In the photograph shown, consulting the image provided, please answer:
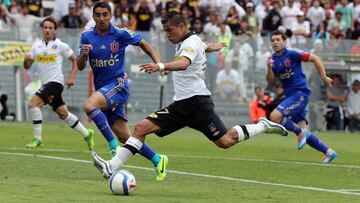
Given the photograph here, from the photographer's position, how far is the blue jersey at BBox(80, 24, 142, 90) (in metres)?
16.6

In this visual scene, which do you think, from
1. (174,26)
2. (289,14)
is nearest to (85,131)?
(174,26)

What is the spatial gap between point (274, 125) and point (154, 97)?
59.4 ft

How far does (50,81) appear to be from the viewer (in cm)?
2148

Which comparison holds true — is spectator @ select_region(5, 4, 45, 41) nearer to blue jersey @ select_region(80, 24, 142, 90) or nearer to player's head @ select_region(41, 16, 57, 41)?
player's head @ select_region(41, 16, 57, 41)

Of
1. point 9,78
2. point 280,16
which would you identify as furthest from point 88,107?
point 280,16

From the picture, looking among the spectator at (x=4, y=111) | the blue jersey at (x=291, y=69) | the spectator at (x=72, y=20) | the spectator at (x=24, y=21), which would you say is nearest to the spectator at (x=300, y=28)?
the spectator at (x=72, y=20)

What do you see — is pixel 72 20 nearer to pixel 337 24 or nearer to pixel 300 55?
pixel 337 24

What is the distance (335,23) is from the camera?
3625cm

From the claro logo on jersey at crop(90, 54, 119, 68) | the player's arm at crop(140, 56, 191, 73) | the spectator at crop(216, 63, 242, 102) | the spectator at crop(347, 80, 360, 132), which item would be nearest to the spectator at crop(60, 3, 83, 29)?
the spectator at crop(216, 63, 242, 102)

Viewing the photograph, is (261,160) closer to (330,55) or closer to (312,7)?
(330,55)

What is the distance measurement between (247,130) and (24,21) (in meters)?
19.1

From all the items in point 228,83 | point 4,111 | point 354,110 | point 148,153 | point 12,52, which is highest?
Answer: point 148,153

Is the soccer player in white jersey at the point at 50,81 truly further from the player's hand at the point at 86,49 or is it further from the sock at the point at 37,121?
the player's hand at the point at 86,49

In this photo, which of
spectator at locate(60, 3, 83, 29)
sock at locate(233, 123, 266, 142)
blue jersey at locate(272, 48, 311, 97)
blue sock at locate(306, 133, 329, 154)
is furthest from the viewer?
spectator at locate(60, 3, 83, 29)
